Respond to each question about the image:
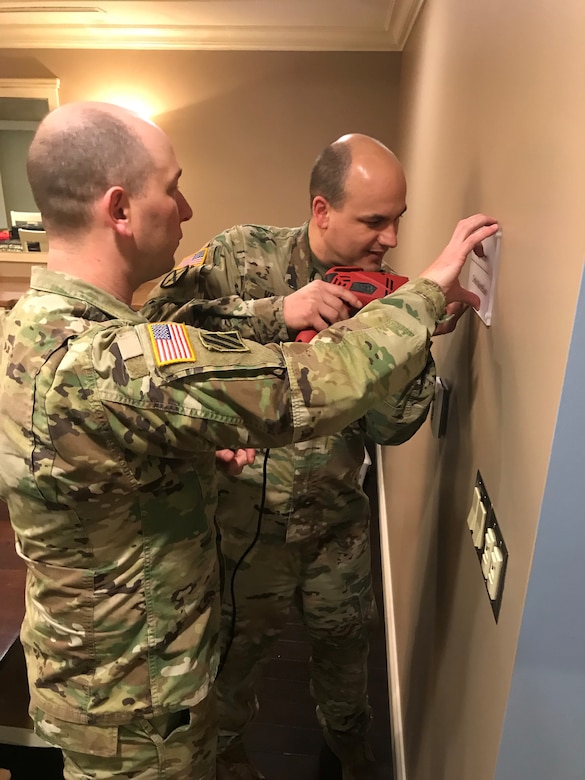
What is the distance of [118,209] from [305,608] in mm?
931

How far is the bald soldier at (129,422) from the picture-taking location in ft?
2.33

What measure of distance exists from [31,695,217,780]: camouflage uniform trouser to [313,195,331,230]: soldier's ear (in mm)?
887

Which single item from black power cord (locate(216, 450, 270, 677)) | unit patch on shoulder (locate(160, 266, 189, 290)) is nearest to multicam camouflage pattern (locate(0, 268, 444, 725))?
black power cord (locate(216, 450, 270, 677))

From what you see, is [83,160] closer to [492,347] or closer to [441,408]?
[492,347]

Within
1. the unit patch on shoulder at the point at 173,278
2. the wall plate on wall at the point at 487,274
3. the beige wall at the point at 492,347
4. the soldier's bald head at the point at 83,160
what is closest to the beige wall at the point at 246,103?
the beige wall at the point at 492,347

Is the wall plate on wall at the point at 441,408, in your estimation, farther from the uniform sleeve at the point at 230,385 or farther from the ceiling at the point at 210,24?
the ceiling at the point at 210,24

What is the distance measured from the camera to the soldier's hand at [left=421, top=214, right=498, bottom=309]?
0.86m

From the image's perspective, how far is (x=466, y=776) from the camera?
0.90 metres

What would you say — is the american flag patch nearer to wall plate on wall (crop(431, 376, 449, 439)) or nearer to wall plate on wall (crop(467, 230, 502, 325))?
wall plate on wall (crop(467, 230, 502, 325))

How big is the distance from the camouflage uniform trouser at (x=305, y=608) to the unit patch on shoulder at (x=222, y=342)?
566 millimetres

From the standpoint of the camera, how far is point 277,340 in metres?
1.06

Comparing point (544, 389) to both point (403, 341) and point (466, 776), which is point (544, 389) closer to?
point (403, 341)

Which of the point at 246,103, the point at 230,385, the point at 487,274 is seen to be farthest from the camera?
the point at 246,103

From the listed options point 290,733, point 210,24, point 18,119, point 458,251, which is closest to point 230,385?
point 458,251
